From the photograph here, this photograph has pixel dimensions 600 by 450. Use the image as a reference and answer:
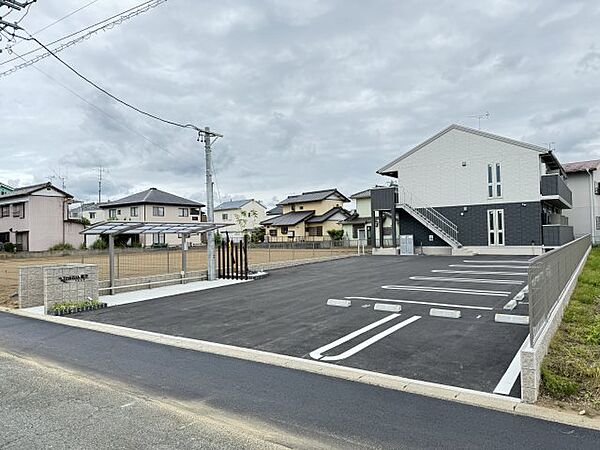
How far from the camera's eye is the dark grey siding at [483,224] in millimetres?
22516

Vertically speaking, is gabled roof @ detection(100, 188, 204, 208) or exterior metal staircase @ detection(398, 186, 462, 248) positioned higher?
gabled roof @ detection(100, 188, 204, 208)

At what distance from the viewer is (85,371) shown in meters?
5.04

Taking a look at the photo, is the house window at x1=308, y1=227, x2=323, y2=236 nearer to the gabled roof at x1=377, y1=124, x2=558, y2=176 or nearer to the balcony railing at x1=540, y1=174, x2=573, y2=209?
the gabled roof at x1=377, y1=124, x2=558, y2=176

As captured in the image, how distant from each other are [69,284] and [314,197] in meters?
37.6

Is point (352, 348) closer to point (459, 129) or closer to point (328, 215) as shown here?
point (459, 129)

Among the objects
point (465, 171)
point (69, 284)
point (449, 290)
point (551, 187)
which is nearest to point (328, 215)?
point (465, 171)

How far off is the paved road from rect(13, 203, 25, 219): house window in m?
32.1

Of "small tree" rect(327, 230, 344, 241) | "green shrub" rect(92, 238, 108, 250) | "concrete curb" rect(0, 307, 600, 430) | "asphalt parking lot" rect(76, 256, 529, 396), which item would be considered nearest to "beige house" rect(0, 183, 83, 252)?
"green shrub" rect(92, 238, 108, 250)

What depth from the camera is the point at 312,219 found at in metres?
44.8

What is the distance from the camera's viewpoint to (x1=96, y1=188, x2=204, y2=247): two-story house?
4166cm

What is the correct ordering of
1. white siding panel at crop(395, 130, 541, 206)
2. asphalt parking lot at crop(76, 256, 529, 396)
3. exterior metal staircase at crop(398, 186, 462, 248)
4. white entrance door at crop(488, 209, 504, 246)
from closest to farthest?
asphalt parking lot at crop(76, 256, 529, 396) < white siding panel at crop(395, 130, 541, 206) < white entrance door at crop(488, 209, 504, 246) < exterior metal staircase at crop(398, 186, 462, 248)

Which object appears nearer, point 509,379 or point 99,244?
point 509,379

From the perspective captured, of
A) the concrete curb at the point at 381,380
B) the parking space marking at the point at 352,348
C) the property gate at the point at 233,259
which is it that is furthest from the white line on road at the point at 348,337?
the property gate at the point at 233,259

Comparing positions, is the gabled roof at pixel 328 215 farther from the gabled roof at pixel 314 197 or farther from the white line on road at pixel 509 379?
the white line on road at pixel 509 379
